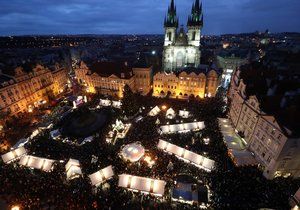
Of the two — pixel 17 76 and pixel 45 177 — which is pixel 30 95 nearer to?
pixel 17 76

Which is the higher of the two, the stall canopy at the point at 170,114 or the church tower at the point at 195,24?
the church tower at the point at 195,24

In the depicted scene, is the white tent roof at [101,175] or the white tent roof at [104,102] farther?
the white tent roof at [104,102]

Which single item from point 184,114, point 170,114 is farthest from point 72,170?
point 184,114

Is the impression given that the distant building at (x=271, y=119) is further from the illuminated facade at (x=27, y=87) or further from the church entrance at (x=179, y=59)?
the illuminated facade at (x=27, y=87)

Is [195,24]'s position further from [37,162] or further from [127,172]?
[37,162]

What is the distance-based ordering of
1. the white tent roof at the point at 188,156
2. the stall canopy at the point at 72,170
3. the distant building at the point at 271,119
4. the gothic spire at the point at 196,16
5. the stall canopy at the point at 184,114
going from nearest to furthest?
1. the distant building at the point at 271,119
2. the stall canopy at the point at 72,170
3. the white tent roof at the point at 188,156
4. the stall canopy at the point at 184,114
5. the gothic spire at the point at 196,16

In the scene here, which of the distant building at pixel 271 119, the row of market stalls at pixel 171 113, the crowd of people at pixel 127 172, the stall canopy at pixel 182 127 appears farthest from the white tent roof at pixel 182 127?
the distant building at pixel 271 119

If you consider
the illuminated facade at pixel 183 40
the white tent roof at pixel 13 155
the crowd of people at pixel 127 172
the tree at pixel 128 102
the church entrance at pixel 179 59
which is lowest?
the crowd of people at pixel 127 172
